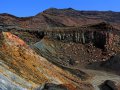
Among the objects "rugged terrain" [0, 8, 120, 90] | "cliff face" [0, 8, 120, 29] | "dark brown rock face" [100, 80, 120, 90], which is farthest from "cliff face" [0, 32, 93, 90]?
"cliff face" [0, 8, 120, 29]

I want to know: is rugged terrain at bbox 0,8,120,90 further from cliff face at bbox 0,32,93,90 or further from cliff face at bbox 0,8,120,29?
cliff face at bbox 0,8,120,29

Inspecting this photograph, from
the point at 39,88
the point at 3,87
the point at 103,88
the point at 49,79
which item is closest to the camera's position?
the point at 3,87

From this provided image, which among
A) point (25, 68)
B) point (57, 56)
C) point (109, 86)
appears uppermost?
point (25, 68)

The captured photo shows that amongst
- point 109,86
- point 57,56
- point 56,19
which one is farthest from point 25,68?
point 56,19

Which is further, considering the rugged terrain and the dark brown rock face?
the dark brown rock face

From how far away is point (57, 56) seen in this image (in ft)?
260

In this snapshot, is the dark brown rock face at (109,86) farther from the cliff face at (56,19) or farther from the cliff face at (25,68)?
the cliff face at (56,19)

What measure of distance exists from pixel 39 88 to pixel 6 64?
4464mm

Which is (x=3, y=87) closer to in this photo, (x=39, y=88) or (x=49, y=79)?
(x=39, y=88)

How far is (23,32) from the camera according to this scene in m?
84.4

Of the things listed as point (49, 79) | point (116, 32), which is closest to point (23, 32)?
point (116, 32)

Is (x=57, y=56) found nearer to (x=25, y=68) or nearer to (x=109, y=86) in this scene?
(x=109, y=86)

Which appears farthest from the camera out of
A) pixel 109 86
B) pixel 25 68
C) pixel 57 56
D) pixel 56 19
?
pixel 56 19

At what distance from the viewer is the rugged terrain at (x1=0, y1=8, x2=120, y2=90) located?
4504 cm
